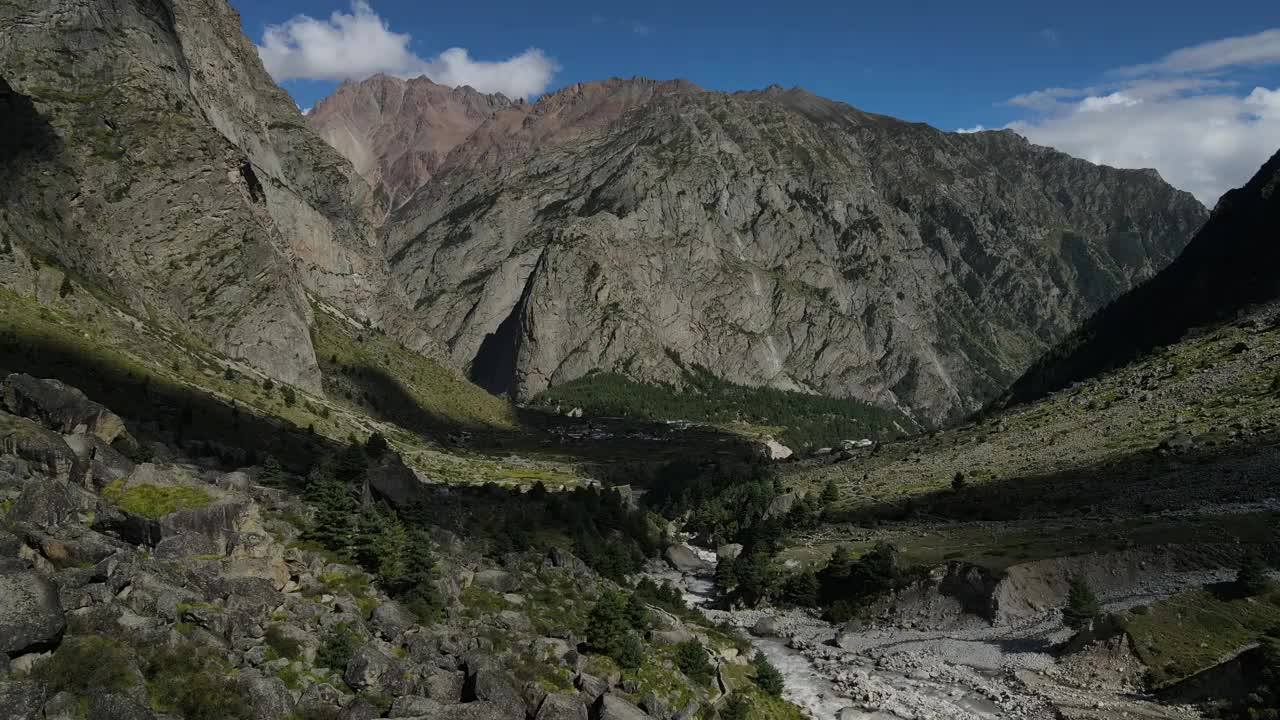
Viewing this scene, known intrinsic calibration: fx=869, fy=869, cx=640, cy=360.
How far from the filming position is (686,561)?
377 ft

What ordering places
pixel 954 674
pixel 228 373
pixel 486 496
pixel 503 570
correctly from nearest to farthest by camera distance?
pixel 503 570 → pixel 954 674 → pixel 486 496 → pixel 228 373

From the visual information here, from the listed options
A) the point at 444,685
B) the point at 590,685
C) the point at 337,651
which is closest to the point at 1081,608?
the point at 590,685

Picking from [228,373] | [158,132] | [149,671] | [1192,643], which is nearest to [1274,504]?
[1192,643]

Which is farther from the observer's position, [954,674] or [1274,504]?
[1274,504]

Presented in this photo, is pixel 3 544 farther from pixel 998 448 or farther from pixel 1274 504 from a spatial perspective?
pixel 998 448

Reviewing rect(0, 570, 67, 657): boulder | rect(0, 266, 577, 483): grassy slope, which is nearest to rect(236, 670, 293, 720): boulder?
rect(0, 570, 67, 657): boulder

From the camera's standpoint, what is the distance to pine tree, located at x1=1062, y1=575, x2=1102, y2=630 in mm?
68812

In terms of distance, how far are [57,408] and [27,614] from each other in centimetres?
3723

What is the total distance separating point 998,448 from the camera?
150 meters

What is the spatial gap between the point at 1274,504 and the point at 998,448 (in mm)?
62778

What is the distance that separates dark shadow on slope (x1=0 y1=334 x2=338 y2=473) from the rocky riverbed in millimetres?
49236

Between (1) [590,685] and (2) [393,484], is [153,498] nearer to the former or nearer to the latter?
(1) [590,685]

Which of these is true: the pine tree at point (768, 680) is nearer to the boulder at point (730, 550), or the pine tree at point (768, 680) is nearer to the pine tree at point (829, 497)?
the boulder at point (730, 550)

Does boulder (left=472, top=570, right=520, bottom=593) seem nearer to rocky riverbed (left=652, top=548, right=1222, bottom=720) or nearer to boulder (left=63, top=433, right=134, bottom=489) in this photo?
boulder (left=63, top=433, right=134, bottom=489)
